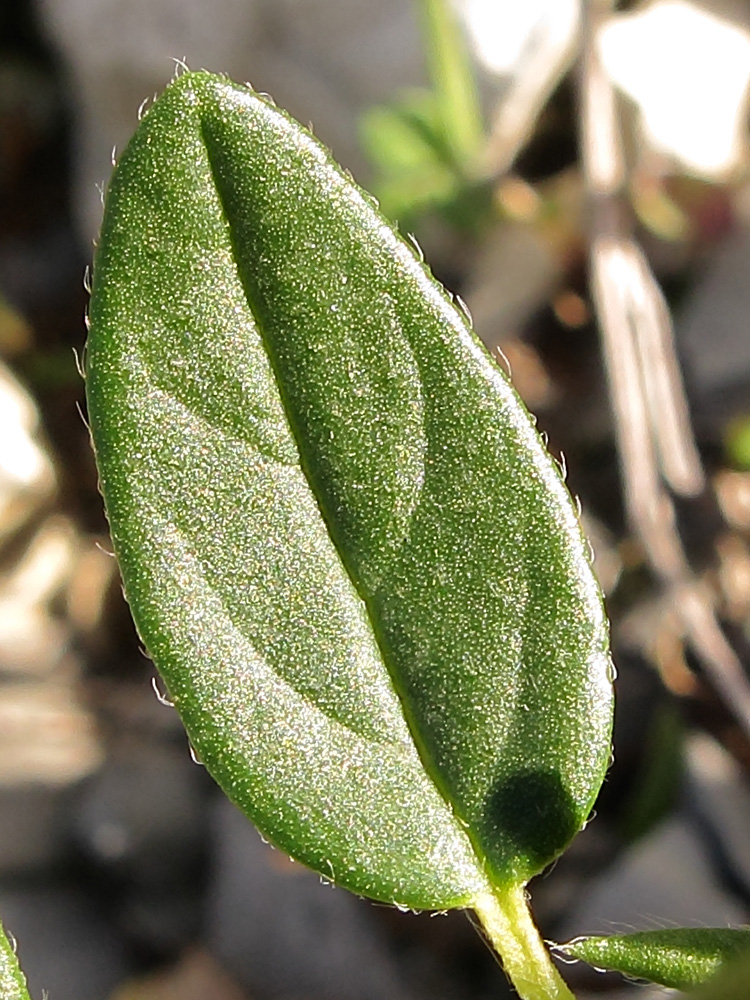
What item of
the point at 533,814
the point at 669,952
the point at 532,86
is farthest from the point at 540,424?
the point at 669,952

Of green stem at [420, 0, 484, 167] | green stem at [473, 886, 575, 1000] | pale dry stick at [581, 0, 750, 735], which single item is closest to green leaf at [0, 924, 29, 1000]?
green stem at [473, 886, 575, 1000]

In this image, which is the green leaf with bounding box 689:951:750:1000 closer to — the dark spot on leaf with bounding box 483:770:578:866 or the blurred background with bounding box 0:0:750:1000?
the dark spot on leaf with bounding box 483:770:578:866

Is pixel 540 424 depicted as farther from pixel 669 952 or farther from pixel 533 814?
pixel 669 952

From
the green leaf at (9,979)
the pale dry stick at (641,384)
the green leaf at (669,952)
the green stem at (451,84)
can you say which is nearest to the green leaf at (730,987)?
the green leaf at (669,952)

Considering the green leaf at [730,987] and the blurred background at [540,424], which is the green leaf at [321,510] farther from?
the blurred background at [540,424]

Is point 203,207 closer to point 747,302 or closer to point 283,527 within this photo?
point 283,527

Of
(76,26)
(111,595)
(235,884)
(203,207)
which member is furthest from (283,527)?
(76,26)
